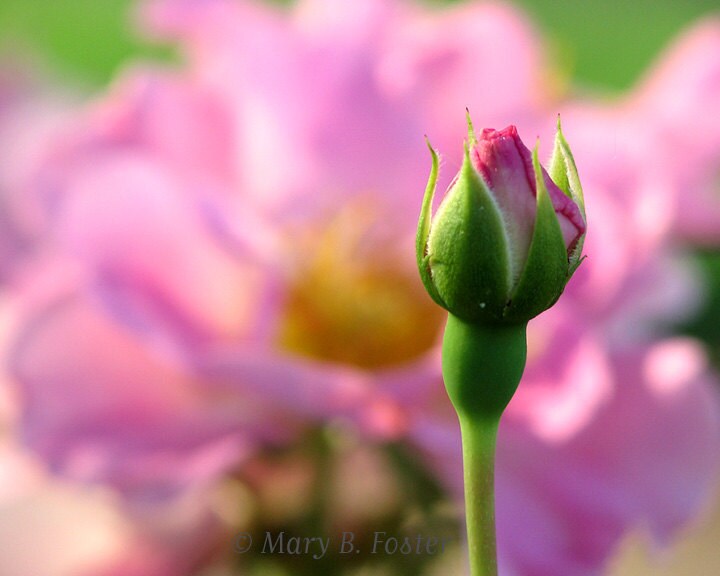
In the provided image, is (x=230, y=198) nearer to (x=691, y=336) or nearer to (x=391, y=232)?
(x=391, y=232)

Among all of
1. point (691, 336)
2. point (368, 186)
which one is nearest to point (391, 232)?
point (368, 186)

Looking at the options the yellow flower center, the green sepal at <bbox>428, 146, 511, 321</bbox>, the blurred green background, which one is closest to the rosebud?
the green sepal at <bbox>428, 146, 511, 321</bbox>

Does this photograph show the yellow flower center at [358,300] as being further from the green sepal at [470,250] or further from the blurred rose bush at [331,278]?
the green sepal at [470,250]

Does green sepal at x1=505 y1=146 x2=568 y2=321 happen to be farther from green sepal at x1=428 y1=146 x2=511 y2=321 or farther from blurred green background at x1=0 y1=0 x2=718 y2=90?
blurred green background at x1=0 y1=0 x2=718 y2=90

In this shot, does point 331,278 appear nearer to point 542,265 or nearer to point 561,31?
point 542,265

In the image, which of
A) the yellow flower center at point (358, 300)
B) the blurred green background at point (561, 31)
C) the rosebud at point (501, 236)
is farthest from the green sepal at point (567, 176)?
the blurred green background at point (561, 31)

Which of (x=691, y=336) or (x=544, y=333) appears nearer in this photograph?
(x=544, y=333)

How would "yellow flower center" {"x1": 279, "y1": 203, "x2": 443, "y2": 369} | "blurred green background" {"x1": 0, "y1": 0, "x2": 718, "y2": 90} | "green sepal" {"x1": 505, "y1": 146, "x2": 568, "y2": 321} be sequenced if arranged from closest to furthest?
"green sepal" {"x1": 505, "y1": 146, "x2": 568, "y2": 321}
"yellow flower center" {"x1": 279, "y1": 203, "x2": 443, "y2": 369}
"blurred green background" {"x1": 0, "y1": 0, "x2": 718, "y2": 90}
